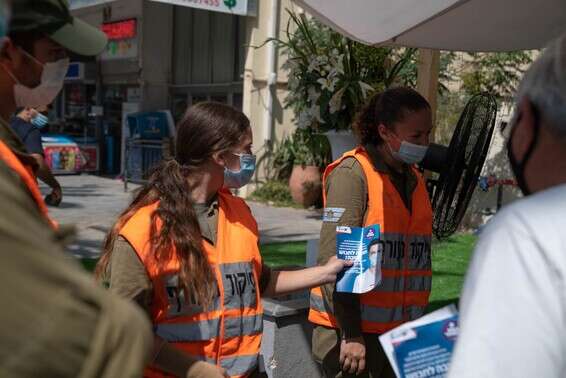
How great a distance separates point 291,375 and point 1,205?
10.5 ft

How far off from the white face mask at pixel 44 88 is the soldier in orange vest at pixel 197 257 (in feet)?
2.10

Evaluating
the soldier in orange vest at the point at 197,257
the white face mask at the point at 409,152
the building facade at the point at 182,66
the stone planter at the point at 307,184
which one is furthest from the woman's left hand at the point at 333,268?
the building facade at the point at 182,66

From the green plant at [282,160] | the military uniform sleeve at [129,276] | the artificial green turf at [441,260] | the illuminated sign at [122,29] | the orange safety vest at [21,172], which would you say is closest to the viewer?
the orange safety vest at [21,172]

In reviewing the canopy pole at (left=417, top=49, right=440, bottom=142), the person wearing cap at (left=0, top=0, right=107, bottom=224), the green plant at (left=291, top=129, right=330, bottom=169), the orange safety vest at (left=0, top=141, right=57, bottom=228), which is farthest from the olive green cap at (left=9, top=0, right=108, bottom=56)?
the green plant at (left=291, top=129, right=330, bottom=169)

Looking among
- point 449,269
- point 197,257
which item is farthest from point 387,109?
point 449,269

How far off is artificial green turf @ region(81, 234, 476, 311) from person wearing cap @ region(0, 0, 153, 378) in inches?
209

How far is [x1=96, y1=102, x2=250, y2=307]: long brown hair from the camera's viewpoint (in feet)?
7.13

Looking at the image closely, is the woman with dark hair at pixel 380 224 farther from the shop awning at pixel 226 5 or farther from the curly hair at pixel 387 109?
the shop awning at pixel 226 5

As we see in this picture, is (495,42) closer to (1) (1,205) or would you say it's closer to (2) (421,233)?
(2) (421,233)

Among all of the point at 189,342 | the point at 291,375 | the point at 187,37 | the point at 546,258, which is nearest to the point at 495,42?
the point at 291,375

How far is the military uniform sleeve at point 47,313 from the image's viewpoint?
0.82 meters

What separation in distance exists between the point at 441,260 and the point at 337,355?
5.38m

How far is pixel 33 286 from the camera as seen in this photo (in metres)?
0.84

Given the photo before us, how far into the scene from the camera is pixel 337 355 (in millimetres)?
2957
